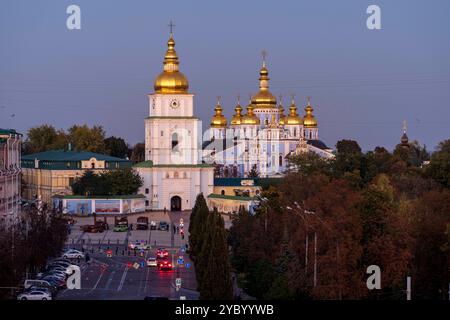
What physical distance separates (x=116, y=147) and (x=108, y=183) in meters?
44.7

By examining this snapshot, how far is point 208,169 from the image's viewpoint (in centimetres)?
9044

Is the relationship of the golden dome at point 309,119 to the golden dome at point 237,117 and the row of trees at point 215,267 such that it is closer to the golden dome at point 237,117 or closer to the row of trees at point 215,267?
the golden dome at point 237,117

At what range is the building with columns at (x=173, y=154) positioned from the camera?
89.2 metres

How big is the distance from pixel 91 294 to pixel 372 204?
8657 mm

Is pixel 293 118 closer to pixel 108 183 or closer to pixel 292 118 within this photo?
pixel 292 118

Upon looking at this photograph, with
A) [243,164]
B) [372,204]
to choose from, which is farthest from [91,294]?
[243,164]

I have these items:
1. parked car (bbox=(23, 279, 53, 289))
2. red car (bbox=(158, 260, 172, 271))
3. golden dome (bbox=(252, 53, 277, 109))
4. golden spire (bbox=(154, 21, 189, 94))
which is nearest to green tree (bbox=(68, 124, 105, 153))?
golden dome (bbox=(252, 53, 277, 109))

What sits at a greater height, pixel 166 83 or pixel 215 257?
pixel 166 83

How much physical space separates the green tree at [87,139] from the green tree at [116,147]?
338 centimetres

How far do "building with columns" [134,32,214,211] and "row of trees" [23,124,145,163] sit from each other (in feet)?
95.8

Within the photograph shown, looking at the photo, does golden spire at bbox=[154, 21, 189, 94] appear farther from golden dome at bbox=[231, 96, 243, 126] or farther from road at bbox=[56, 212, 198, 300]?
golden dome at bbox=[231, 96, 243, 126]

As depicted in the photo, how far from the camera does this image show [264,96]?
131m

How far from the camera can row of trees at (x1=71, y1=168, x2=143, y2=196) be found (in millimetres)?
86188
